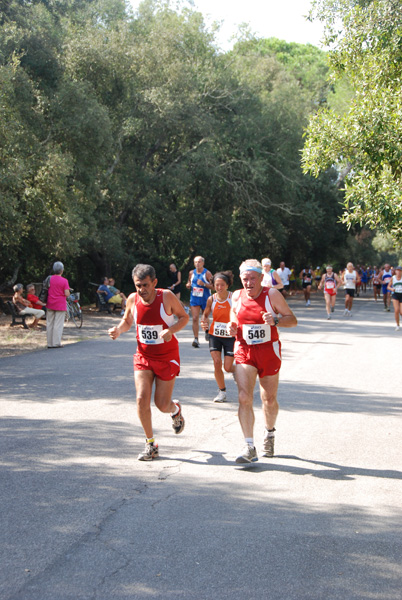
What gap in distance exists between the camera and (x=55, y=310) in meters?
15.7

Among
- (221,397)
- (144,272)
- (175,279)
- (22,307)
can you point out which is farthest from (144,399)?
(175,279)

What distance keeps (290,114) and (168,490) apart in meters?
31.7

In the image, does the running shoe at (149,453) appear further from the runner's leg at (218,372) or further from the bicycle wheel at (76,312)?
the bicycle wheel at (76,312)

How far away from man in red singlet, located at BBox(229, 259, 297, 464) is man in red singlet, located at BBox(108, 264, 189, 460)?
0.56 metres

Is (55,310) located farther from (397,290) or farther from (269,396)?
(397,290)

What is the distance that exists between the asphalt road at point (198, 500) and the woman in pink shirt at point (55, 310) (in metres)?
5.21

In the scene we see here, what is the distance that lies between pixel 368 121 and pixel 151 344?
7492 millimetres

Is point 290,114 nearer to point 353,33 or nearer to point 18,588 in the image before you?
point 353,33

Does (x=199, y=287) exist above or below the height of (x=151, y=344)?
above

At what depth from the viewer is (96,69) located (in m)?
25.0

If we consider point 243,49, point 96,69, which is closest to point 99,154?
point 96,69

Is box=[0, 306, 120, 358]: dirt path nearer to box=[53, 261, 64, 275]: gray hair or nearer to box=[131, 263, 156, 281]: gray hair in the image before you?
box=[53, 261, 64, 275]: gray hair

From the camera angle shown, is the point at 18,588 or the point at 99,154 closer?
the point at 18,588

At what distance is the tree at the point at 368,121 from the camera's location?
1219 cm
